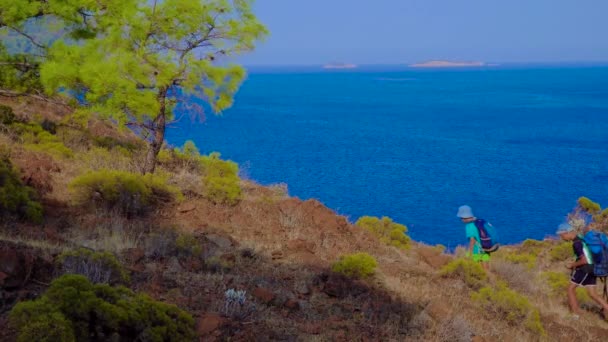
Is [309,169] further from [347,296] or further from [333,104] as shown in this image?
[333,104]

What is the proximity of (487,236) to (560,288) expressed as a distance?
2752mm

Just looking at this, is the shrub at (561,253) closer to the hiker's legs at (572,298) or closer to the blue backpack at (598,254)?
the hiker's legs at (572,298)

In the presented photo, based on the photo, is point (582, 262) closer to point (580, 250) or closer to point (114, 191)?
point (580, 250)

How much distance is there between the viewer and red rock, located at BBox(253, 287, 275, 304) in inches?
257

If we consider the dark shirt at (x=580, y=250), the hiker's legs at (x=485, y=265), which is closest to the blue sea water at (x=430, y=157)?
the hiker's legs at (x=485, y=265)

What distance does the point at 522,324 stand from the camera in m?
8.26

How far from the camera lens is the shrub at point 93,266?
5809 millimetres

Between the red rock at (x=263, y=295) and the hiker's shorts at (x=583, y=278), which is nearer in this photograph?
the red rock at (x=263, y=295)

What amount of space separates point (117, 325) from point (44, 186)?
6847 mm

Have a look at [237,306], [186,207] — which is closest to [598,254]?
[237,306]

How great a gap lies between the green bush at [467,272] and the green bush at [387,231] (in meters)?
3.02

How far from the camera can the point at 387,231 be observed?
45.3 feet

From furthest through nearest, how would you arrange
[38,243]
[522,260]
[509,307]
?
[522,260], [509,307], [38,243]

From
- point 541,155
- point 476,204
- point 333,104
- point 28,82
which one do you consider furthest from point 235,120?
point 28,82
